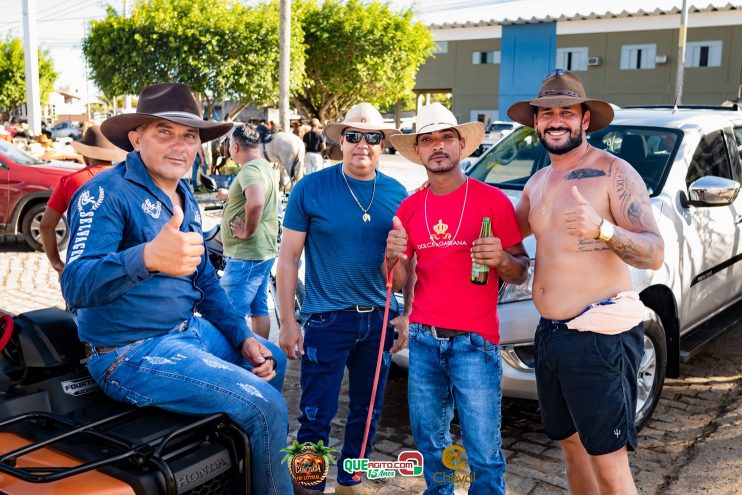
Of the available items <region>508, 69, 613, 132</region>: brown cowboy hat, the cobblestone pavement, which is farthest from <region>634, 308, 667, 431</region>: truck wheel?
<region>508, 69, 613, 132</region>: brown cowboy hat

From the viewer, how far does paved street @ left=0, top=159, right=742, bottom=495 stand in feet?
12.8

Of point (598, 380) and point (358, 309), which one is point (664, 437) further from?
point (358, 309)

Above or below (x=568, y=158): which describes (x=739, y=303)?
below

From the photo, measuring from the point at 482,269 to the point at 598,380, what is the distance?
62cm

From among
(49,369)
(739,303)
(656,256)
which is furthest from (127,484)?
(739,303)

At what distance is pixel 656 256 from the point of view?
2.71 meters

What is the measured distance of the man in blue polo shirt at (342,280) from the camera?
Answer: 3.48 meters

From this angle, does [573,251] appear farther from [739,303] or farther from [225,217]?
[739,303]

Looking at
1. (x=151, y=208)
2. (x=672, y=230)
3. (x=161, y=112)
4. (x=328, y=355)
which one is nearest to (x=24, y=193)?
(x=328, y=355)

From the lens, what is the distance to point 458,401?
3031mm

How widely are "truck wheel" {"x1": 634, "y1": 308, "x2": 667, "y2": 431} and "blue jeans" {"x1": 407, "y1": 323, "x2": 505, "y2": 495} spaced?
1744 mm

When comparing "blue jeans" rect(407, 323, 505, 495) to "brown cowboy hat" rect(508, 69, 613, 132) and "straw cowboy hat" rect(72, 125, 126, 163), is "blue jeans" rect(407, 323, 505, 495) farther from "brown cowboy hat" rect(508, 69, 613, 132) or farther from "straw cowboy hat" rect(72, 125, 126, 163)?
"straw cowboy hat" rect(72, 125, 126, 163)

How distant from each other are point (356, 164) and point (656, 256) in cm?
149

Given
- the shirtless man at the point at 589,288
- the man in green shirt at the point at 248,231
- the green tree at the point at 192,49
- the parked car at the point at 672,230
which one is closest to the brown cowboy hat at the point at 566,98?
the shirtless man at the point at 589,288
